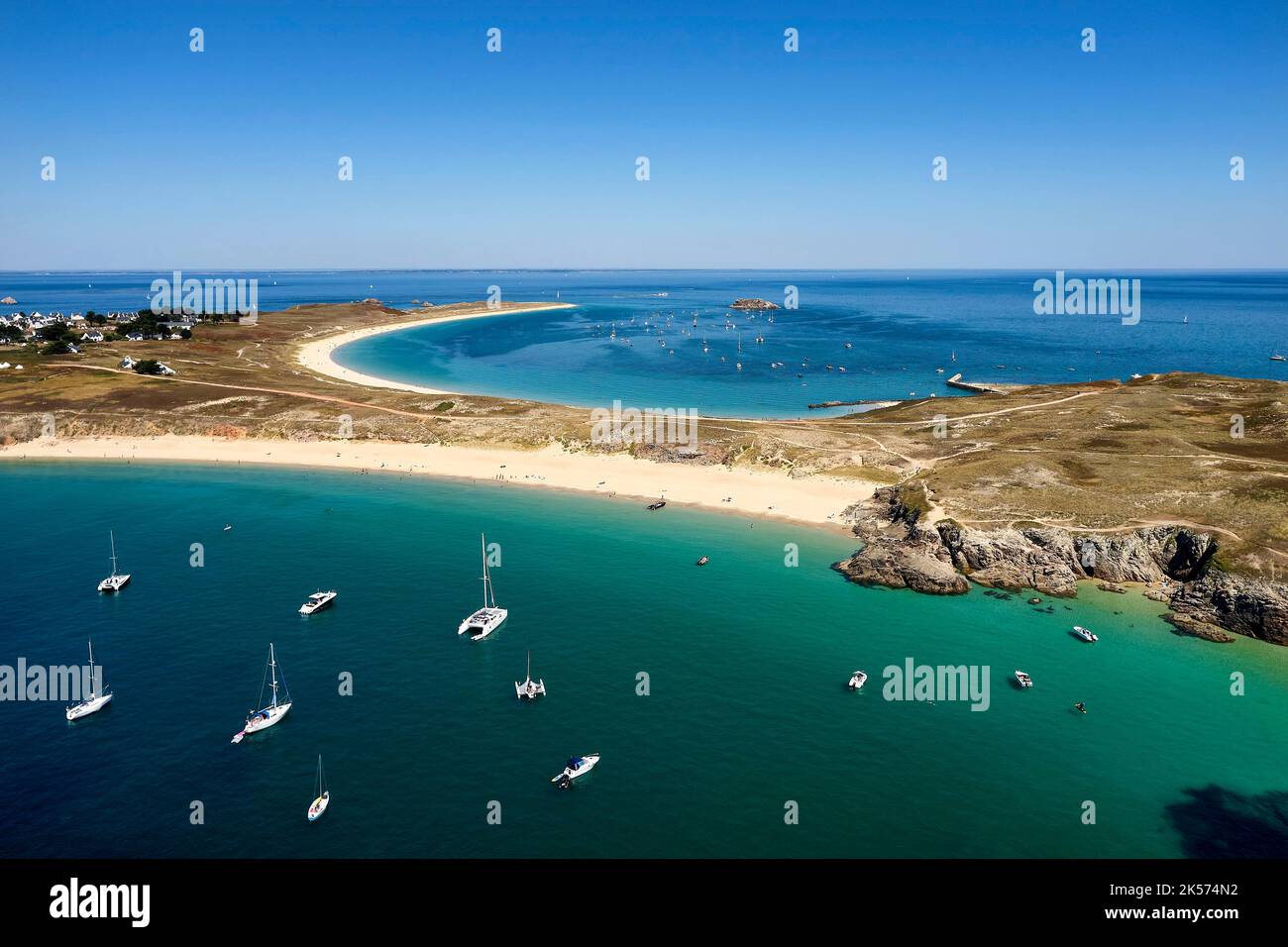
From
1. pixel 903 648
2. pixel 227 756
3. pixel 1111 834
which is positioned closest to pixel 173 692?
pixel 227 756

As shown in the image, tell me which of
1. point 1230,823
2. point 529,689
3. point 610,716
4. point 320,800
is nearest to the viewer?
point 1230,823

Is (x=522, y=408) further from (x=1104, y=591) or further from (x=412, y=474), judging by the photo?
(x=1104, y=591)

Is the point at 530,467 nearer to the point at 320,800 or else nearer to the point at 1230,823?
the point at 320,800

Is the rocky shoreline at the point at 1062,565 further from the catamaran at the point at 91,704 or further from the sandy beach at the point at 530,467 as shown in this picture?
the catamaran at the point at 91,704

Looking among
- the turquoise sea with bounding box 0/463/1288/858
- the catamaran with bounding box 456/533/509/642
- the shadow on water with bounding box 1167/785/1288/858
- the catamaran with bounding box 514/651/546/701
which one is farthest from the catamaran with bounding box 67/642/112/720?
the shadow on water with bounding box 1167/785/1288/858

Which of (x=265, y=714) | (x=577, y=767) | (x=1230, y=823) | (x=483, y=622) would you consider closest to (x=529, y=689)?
(x=577, y=767)

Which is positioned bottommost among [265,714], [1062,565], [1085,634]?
[265,714]

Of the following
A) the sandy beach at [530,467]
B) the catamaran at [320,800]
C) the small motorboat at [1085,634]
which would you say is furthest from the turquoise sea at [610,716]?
the sandy beach at [530,467]

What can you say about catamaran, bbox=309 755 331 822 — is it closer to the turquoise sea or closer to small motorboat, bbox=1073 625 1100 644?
the turquoise sea
